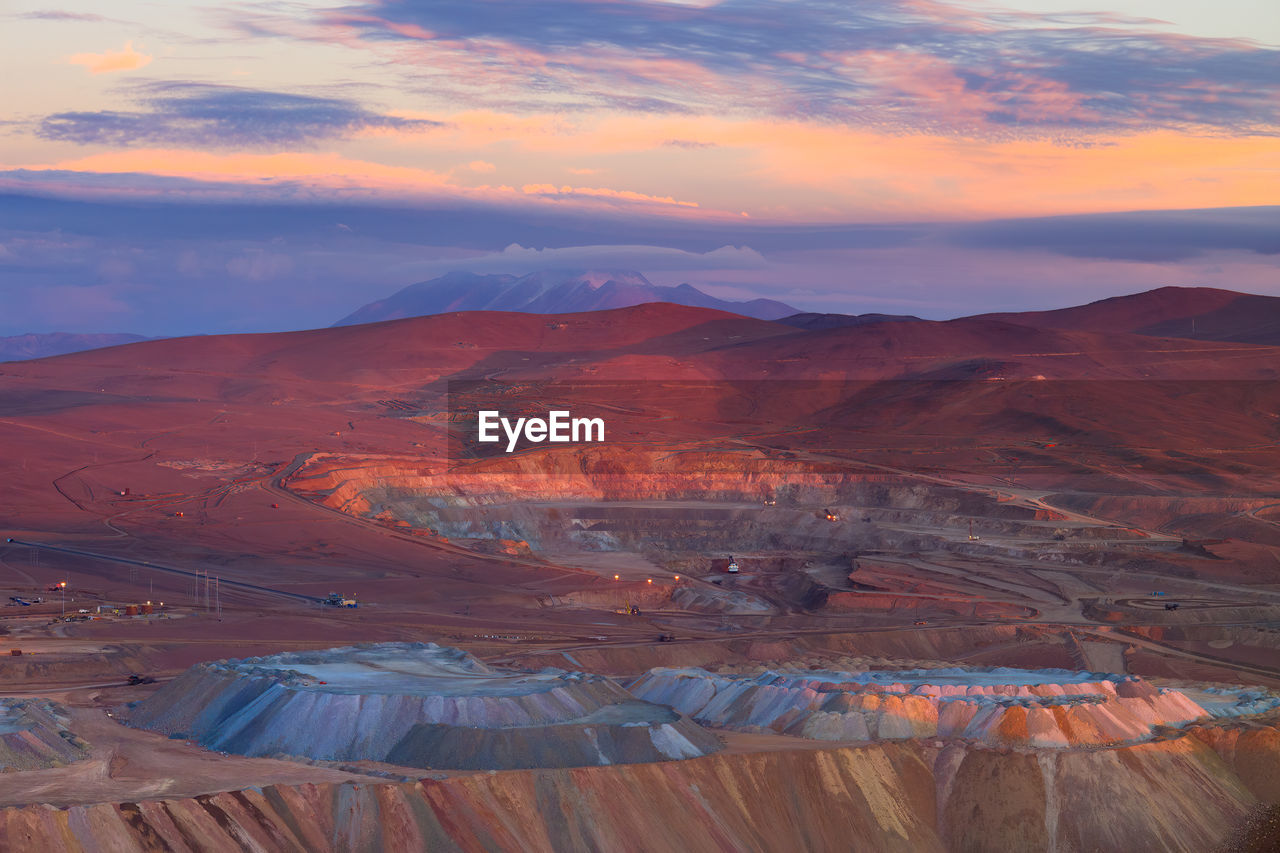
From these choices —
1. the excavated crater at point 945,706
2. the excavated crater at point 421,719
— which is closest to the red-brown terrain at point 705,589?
the excavated crater at point 945,706

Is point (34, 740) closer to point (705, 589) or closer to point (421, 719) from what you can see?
point (421, 719)

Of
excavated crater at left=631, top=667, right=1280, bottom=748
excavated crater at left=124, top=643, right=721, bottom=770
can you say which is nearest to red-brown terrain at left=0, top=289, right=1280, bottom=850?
excavated crater at left=631, top=667, right=1280, bottom=748

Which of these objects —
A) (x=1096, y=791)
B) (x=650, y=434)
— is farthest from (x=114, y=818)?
(x=650, y=434)

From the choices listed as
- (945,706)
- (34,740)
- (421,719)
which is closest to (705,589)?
(945,706)

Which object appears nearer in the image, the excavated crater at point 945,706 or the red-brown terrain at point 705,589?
the red-brown terrain at point 705,589

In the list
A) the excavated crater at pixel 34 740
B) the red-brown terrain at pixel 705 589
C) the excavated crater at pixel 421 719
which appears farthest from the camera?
the excavated crater at pixel 421 719

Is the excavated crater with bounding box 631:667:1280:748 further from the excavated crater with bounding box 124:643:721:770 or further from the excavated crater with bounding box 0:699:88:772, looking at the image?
the excavated crater with bounding box 0:699:88:772

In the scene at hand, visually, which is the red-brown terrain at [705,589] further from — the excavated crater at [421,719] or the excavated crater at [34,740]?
the excavated crater at [421,719]
